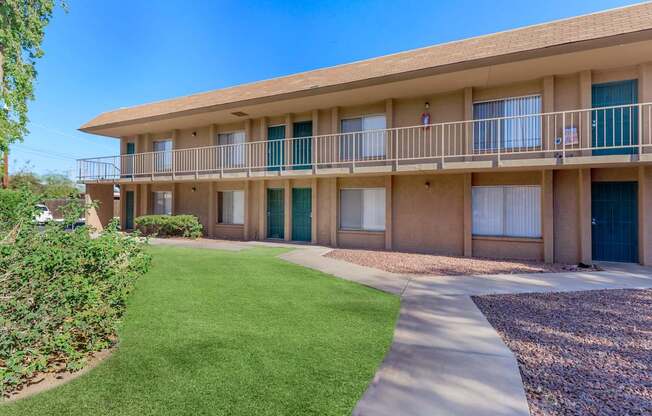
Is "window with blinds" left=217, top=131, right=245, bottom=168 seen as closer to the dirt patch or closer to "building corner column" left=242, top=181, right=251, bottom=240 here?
"building corner column" left=242, top=181, right=251, bottom=240

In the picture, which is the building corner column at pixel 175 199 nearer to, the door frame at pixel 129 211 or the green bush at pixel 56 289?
the door frame at pixel 129 211

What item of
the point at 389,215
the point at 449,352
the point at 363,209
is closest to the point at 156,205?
the point at 363,209

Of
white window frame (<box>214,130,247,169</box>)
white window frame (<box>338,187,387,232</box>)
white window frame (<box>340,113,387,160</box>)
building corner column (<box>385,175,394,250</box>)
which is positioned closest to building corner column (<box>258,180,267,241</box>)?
white window frame (<box>214,130,247,169</box>)

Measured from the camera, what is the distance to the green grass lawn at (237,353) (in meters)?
2.78

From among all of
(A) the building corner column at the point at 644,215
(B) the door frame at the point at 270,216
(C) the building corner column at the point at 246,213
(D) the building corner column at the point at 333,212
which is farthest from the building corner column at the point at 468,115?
(C) the building corner column at the point at 246,213

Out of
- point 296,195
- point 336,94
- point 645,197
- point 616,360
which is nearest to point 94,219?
point 296,195

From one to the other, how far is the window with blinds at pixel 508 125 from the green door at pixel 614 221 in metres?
2.27

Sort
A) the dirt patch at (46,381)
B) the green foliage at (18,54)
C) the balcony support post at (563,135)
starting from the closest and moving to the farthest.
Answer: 1. the dirt patch at (46,381)
2. the green foliage at (18,54)
3. the balcony support post at (563,135)

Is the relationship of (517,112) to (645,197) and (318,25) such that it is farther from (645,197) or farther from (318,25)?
(318,25)

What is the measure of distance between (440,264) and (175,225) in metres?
11.4

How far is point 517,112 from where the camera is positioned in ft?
34.7

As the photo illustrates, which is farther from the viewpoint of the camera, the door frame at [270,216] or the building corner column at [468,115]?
the door frame at [270,216]

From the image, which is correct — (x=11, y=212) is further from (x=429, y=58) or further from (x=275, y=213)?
(x=275, y=213)

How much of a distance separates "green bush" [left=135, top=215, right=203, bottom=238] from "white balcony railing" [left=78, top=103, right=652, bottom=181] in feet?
6.51
